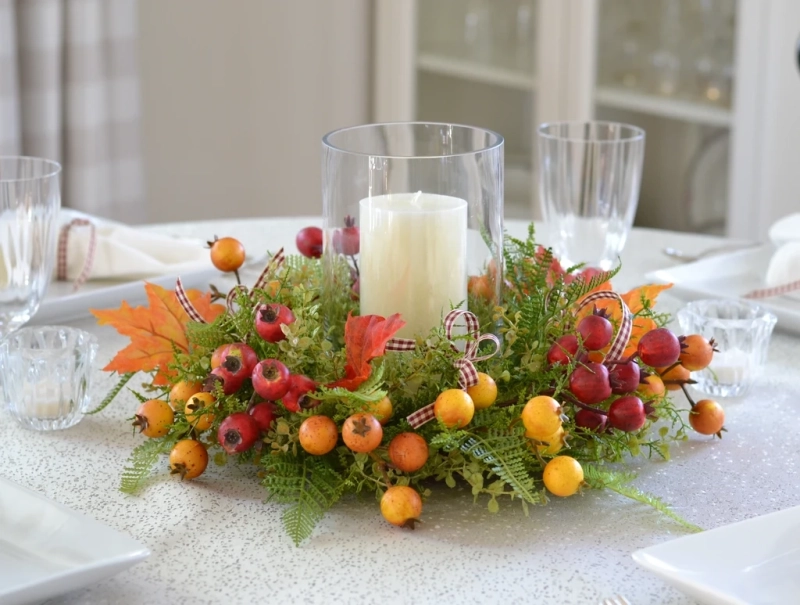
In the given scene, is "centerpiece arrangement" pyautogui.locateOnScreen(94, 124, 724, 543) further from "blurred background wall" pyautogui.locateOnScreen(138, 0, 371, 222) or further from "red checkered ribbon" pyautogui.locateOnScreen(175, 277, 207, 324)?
"blurred background wall" pyautogui.locateOnScreen(138, 0, 371, 222)

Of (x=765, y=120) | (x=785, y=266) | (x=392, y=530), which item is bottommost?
(x=392, y=530)

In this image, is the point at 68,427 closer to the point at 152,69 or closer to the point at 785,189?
the point at 785,189

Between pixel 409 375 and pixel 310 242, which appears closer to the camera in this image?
pixel 409 375

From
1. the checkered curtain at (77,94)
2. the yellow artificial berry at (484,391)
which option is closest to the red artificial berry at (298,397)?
the yellow artificial berry at (484,391)

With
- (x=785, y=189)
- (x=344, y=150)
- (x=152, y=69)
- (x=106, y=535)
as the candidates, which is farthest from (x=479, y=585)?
(x=152, y=69)

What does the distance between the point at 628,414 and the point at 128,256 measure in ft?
2.30

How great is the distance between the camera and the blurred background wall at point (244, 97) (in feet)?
9.87

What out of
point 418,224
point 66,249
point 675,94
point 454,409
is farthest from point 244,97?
point 454,409

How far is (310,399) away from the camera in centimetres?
70

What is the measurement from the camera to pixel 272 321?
73cm

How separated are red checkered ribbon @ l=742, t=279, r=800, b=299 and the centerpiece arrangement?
34 cm

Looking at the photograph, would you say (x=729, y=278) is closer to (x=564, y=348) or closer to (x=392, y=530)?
(x=564, y=348)

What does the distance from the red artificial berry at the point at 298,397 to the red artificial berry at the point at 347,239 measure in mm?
142

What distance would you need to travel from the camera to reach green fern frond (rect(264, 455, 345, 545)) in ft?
Result: 2.22
